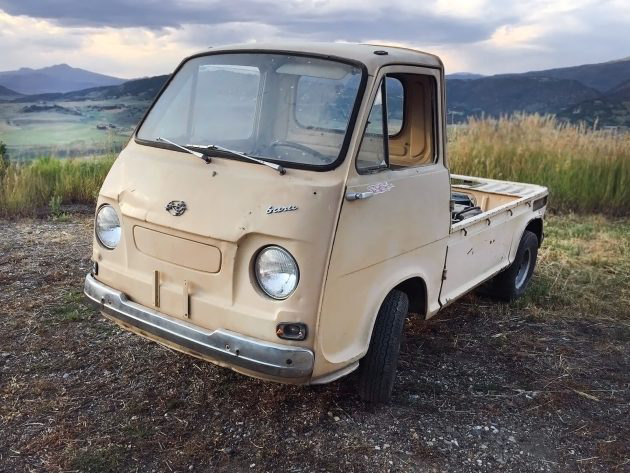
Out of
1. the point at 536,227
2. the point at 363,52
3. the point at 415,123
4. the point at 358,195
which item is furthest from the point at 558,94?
the point at 358,195

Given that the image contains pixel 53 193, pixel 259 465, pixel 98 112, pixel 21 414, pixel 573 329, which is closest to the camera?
pixel 259 465

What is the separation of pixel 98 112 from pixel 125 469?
7.87 meters

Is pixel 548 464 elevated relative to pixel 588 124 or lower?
lower

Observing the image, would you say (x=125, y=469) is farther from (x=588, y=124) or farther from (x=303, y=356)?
(x=588, y=124)

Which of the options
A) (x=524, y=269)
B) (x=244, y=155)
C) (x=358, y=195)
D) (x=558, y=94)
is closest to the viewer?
(x=358, y=195)

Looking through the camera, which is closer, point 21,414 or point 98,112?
point 21,414

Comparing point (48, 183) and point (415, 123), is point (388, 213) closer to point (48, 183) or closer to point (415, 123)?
point (415, 123)

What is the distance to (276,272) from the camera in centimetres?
290

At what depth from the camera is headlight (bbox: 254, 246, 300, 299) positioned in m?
2.87

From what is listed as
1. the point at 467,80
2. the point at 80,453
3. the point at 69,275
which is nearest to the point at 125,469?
the point at 80,453

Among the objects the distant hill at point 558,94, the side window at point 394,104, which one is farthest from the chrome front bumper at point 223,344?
the distant hill at point 558,94

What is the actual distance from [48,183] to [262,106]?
246 inches

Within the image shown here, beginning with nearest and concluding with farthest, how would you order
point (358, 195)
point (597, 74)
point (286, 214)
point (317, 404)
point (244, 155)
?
point (286, 214), point (358, 195), point (244, 155), point (317, 404), point (597, 74)

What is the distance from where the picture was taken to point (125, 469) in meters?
2.97
